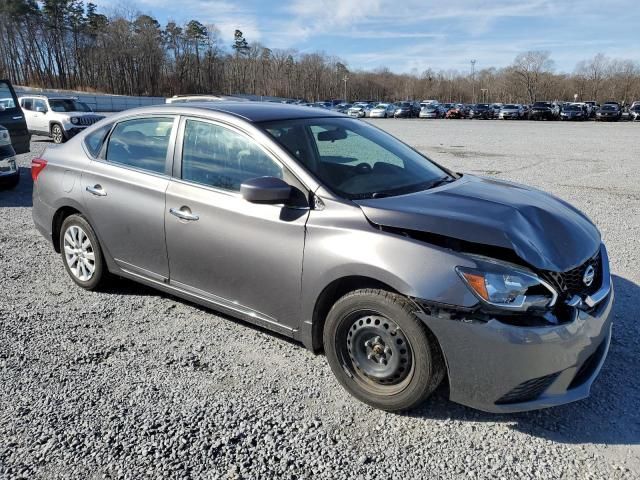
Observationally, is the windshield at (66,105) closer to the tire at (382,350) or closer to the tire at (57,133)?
the tire at (57,133)

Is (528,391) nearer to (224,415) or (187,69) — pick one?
(224,415)

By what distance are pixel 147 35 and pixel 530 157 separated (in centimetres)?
9191

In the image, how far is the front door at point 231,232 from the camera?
128 inches

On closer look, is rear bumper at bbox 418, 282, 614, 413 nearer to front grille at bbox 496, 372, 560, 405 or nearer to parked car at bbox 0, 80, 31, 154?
front grille at bbox 496, 372, 560, 405

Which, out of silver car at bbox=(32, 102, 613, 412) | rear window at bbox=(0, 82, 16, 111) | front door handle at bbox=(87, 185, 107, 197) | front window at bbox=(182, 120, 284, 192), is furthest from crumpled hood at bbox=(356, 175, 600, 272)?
rear window at bbox=(0, 82, 16, 111)

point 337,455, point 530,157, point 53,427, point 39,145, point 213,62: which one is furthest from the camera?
point 213,62

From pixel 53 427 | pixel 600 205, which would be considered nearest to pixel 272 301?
pixel 53 427

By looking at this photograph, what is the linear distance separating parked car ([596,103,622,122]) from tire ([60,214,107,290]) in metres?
53.5

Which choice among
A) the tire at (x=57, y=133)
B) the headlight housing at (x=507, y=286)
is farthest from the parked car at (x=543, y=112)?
the headlight housing at (x=507, y=286)

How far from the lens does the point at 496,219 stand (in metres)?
2.89

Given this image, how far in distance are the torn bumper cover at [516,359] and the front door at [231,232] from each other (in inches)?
39.1

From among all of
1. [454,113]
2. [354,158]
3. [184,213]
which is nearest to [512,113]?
[454,113]

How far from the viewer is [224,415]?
296cm

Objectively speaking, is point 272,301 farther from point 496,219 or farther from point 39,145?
point 39,145
